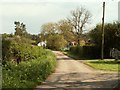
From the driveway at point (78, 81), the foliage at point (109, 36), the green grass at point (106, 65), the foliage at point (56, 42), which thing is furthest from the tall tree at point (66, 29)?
the driveway at point (78, 81)

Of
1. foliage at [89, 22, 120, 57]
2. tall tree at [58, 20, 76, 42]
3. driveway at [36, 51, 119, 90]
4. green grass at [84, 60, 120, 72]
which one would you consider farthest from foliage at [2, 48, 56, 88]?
tall tree at [58, 20, 76, 42]

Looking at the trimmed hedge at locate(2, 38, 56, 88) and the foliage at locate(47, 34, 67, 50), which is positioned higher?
the foliage at locate(47, 34, 67, 50)

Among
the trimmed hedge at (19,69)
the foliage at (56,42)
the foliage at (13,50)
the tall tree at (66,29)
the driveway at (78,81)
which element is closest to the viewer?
the trimmed hedge at (19,69)

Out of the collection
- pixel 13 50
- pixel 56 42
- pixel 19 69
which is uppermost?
pixel 56 42

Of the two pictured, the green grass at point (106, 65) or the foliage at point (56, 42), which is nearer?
the green grass at point (106, 65)

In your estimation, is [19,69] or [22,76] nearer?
[22,76]

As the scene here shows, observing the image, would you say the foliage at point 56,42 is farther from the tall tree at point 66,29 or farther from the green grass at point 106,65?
the green grass at point 106,65

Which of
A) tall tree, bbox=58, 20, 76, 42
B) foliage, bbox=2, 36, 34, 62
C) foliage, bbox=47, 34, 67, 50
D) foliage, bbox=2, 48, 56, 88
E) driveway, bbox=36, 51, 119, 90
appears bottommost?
driveway, bbox=36, 51, 119, 90

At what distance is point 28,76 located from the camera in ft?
59.3

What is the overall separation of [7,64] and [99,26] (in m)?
36.8

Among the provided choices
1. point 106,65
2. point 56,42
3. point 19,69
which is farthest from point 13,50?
point 56,42

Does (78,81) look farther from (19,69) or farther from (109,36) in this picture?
(109,36)

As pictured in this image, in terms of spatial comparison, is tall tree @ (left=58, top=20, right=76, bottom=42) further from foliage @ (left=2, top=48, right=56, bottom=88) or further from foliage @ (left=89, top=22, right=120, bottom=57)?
foliage @ (left=2, top=48, right=56, bottom=88)

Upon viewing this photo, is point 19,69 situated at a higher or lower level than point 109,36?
lower
